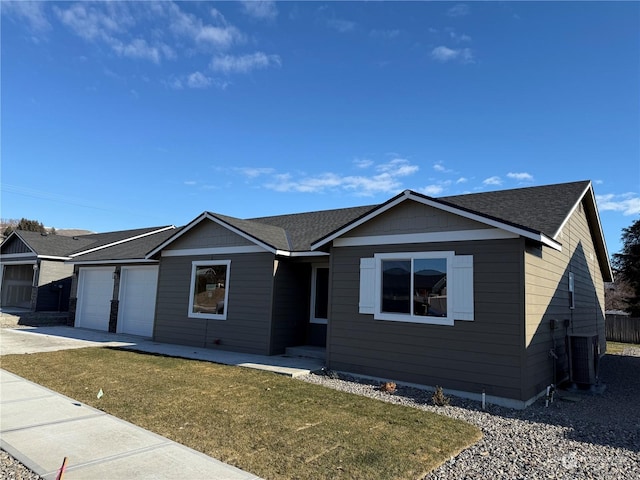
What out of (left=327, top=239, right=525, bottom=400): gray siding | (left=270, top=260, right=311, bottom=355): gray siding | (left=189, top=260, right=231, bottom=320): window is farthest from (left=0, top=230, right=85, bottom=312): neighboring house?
(left=327, top=239, right=525, bottom=400): gray siding

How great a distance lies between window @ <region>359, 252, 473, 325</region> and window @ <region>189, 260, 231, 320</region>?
4723mm

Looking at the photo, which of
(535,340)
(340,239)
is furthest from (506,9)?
(535,340)

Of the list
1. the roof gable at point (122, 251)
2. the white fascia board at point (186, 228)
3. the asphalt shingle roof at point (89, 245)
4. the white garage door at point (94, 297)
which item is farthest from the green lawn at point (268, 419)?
the asphalt shingle roof at point (89, 245)

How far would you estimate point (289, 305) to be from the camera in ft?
36.0

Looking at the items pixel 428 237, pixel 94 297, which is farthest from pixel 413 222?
pixel 94 297

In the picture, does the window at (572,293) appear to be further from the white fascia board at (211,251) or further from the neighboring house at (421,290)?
the white fascia board at (211,251)

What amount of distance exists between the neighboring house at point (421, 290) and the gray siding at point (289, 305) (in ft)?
0.10

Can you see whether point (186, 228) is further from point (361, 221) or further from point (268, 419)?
point (268, 419)

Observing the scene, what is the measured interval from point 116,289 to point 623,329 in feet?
78.5

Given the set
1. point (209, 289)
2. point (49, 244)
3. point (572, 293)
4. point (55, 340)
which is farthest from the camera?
point (49, 244)

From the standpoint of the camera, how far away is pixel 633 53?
9773 millimetres

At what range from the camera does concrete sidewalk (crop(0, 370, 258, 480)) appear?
3.59 meters

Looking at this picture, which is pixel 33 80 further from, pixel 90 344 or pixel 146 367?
pixel 146 367

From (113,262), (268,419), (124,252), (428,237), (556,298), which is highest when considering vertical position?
(124,252)
